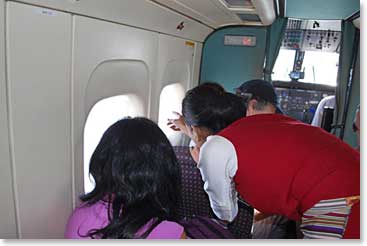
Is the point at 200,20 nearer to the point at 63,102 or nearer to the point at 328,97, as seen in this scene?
the point at 328,97

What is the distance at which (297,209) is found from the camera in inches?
40.9

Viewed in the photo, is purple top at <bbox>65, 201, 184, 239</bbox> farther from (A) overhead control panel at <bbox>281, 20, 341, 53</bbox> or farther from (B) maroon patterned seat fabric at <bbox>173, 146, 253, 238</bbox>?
(A) overhead control panel at <bbox>281, 20, 341, 53</bbox>

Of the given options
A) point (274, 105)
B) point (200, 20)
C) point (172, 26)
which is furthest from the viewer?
point (200, 20)

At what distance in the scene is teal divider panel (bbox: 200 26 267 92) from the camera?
178 centimetres

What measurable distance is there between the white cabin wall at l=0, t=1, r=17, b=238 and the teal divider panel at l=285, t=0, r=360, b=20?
110 cm

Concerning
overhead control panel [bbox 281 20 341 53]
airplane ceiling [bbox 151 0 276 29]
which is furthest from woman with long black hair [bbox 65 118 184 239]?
overhead control panel [bbox 281 20 341 53]

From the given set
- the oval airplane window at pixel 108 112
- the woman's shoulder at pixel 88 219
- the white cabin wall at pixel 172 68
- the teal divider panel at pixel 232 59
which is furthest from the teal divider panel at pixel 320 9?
the woman's shoulder at pixel 88 219

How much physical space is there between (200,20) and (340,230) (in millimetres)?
1345

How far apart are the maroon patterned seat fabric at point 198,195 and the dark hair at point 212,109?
0.14 m

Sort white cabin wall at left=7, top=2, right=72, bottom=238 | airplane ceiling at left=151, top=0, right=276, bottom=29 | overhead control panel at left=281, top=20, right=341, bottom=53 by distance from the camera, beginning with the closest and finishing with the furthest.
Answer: white cabin wall at left=7, top=2, right=72, bottom=238, airplane ceiling at left=151, top=0, right=276, bottom=29, overhead control panel at left=281, top=20, right=341, bottom=53

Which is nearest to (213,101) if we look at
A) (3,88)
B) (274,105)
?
(274,105)

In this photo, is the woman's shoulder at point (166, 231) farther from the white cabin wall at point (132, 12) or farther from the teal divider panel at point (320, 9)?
the teal divider panel at point (320, 9)

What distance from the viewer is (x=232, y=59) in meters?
1.85

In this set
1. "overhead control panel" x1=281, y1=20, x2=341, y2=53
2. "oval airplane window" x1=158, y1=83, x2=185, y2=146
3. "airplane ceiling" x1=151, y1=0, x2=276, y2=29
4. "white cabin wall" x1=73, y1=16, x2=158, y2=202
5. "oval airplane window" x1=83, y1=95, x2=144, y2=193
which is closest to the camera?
"white cabin wall" x1=73, y1=16, x2=158, y2=202
